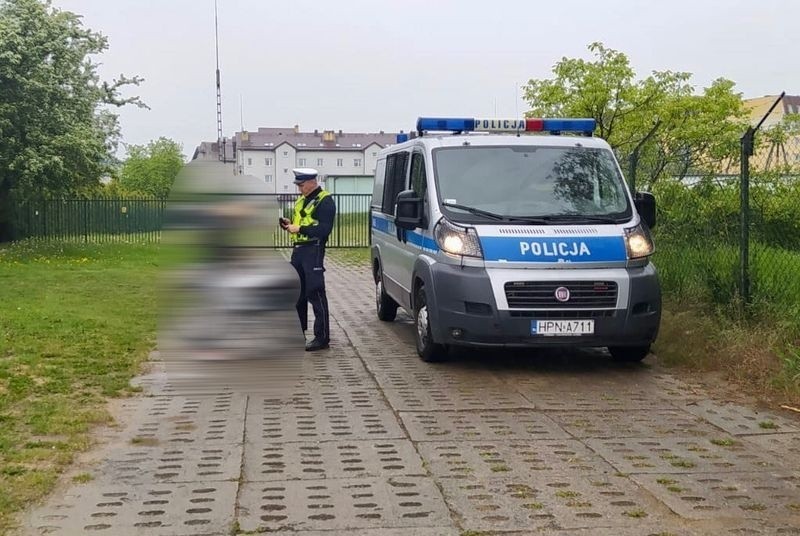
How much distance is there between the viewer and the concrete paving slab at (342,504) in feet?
14.8

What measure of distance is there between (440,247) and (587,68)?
1717 centimetres

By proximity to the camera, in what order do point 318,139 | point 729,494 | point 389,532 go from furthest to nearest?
point 318,139 < point 729,494 < point 389,532

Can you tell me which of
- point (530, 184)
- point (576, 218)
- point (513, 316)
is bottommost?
point (513, 316)

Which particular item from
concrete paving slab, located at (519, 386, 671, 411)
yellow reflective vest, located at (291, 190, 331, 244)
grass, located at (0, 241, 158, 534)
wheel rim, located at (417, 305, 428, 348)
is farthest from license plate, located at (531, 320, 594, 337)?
grass, located at (0, 241, 158, 534)

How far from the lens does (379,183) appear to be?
1204 centimetres

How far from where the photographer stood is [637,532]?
4375 millimetres

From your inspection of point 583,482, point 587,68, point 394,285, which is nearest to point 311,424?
point 583,482

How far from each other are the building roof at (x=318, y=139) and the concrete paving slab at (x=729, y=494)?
104 m

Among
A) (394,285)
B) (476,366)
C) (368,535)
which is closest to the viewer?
(368,535)

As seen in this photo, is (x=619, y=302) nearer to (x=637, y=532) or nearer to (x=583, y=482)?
(x=583, y=482)

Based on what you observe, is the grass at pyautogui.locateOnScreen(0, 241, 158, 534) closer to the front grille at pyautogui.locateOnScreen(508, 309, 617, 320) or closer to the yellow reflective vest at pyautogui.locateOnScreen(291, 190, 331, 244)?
the yellow reflective vest at pyautogui.locateOnScreen(291, 190, 331, 244)

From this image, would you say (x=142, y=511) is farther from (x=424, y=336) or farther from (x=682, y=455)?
(x=424, y=336)

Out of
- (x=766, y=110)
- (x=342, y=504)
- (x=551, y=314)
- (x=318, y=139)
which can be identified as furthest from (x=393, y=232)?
Answer: (x=318, y=139)

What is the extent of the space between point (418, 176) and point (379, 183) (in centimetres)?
268
